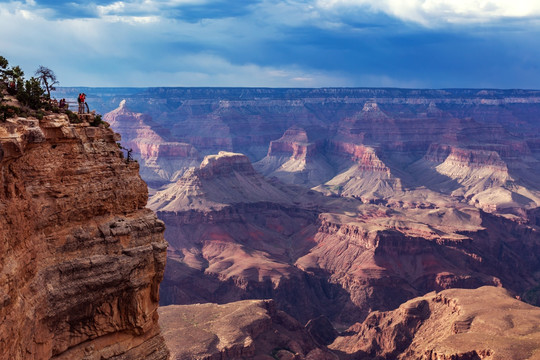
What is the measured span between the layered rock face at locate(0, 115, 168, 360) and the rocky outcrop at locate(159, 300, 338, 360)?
124ft

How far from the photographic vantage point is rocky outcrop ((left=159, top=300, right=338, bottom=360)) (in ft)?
202

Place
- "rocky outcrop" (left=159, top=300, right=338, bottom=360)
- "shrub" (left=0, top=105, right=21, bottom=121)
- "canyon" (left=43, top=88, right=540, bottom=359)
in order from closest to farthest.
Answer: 1. "shrub" (left=0, top=105, right=21, bottom=121)
2. "rocky outcrop" (left=159, top=300, right=338, bottom=360)
3. "canyon" (left=43, top=88, right=540, bottom=359)

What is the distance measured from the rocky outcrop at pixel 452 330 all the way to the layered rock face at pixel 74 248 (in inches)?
1791

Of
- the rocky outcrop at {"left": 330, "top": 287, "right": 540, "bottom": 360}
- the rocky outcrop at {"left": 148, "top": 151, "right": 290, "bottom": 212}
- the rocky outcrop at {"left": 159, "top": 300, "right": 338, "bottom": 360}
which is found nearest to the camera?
the rocky outcrop at {"left": 330, "top": 287, "right": 540, "bottom": 360}

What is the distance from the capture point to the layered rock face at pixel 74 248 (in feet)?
57.8

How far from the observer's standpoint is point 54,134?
20.2m

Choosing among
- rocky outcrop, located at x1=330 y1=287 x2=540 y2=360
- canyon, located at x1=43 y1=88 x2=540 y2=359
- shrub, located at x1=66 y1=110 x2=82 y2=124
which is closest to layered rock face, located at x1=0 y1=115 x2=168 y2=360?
shrub, located at x1=66 y1=110 x2=82 y2=124

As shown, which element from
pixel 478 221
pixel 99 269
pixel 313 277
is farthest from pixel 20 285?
pixel 478 221

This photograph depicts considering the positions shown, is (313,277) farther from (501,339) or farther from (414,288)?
(501,339)

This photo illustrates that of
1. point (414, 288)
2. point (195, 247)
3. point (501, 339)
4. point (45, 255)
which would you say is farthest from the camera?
point (195, 247)

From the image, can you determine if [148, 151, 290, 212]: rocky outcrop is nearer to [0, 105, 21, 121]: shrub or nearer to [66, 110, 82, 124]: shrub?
[66, 110, 82, 124]: shrub

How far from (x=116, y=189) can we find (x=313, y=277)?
95.3m

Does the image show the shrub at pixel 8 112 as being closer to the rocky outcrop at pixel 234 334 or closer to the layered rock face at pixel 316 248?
the rocky outcrop at pixel 234 334

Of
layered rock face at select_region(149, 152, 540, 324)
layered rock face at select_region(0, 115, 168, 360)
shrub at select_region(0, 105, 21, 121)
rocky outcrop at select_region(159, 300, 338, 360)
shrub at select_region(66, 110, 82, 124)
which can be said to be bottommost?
layered rock face at select_region(149, 152, 540, 324)
